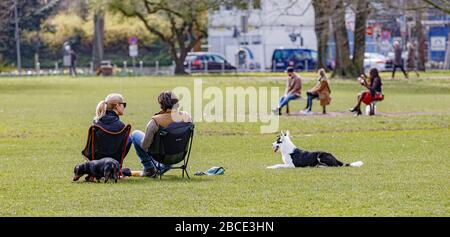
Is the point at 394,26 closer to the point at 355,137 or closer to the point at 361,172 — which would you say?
the point at 355,137

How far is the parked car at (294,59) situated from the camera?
84.3 meters

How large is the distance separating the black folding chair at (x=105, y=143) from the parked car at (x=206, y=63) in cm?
6666

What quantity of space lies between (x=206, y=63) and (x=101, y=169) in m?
68.2

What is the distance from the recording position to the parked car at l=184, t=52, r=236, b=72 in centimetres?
8362

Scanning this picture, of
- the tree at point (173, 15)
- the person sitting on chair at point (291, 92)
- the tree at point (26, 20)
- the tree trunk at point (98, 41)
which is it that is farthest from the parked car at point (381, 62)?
the person sitting on chair at point (291, 92)

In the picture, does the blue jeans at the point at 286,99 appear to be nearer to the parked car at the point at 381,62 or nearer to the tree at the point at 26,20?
the parked car at the point at 381,62

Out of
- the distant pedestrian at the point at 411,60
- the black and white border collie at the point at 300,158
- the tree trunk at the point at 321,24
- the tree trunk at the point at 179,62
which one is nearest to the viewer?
the black and white border collie at the point at 300,158

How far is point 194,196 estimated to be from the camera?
14.4 metres

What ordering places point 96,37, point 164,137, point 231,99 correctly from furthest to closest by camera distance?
point 96,37
point 231,99
point 164,137

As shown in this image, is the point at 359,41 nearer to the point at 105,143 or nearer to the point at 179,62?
the point at 179,62

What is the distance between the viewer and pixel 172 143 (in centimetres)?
1623
